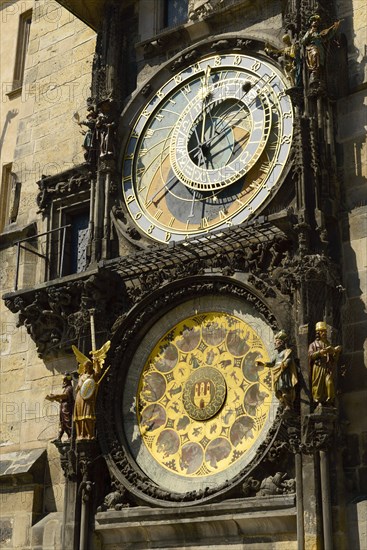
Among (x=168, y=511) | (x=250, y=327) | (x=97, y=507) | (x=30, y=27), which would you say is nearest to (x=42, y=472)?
(x=97, y=507)

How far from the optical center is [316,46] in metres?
11.9

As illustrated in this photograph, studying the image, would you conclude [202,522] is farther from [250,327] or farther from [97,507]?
[250,327]

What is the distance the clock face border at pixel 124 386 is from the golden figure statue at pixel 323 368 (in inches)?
30.0

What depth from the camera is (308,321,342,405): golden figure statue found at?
10.3m

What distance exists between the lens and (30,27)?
17000 millimetres

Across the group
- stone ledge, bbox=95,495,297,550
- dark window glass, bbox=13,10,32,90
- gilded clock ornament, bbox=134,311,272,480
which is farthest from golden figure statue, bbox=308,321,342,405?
Answer: dark window glass, bbox=13,10,32,90

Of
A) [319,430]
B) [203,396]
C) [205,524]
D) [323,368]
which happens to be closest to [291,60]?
[323,368]

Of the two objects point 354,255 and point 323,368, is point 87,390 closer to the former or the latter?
point 323,368

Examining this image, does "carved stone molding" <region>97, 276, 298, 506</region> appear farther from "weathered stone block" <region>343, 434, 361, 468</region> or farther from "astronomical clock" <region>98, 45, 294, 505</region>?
"weathered stone block" <region>343, 434, 361, 468</region>

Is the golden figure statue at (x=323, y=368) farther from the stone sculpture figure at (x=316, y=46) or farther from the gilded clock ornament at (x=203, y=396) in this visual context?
the stone sculpture figure at (x=316, y=46)

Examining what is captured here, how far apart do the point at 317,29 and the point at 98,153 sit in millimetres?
3591

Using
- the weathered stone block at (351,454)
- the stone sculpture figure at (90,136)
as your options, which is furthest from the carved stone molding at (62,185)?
the weathered stone block at (351,454)

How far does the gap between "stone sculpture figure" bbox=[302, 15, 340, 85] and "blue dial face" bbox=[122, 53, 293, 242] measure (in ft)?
2.01

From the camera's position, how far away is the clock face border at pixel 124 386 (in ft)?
36.3
